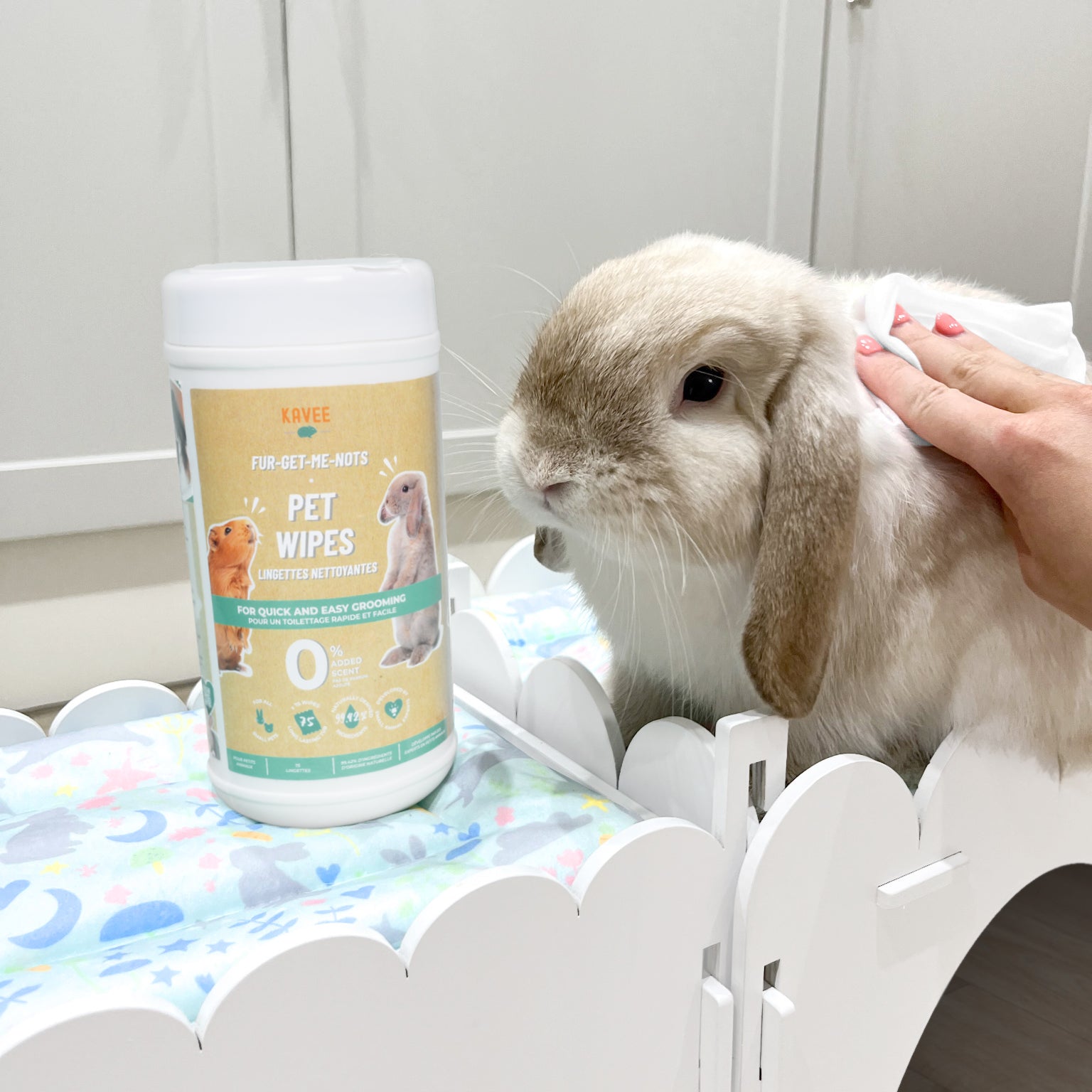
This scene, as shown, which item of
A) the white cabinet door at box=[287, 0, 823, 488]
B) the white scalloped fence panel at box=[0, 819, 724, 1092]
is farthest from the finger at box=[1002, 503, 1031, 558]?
the white cabinet door at box=[287, 0, 823, 488]

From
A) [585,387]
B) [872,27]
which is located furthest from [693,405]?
[872,27]

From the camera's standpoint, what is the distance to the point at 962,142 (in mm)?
1399

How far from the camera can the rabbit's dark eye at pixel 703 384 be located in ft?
1.88

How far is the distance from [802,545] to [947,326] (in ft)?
0.77

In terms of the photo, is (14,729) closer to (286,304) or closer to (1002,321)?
(286,304)

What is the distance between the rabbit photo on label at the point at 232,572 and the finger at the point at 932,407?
0.39 meters

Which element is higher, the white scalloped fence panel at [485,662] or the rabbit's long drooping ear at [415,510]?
the rabbit's long drooping ear at [415,510]

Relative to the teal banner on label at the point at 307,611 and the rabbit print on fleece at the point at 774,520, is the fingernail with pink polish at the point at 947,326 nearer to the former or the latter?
the rabbit print on fleece at the point at 774,520

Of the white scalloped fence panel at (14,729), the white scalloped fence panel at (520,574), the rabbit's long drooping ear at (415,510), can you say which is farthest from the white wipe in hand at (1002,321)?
the white scalloped fence panel at (14,729)

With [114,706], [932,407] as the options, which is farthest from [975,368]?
[114,706]

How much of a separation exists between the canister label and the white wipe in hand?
0.34 m

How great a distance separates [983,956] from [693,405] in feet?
2.74

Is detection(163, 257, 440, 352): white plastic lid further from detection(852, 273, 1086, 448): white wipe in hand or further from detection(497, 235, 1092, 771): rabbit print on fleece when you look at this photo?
detection(852, 273, 1086, 448): white wipe in hand

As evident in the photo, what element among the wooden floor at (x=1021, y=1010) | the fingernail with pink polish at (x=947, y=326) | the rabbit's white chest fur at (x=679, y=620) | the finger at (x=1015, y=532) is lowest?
the wooden floor at (x=1021, y=1010)
